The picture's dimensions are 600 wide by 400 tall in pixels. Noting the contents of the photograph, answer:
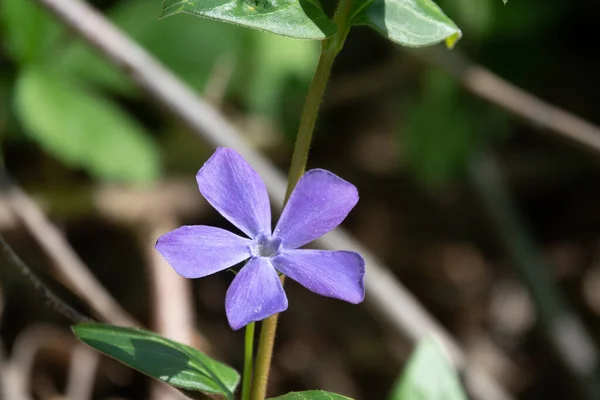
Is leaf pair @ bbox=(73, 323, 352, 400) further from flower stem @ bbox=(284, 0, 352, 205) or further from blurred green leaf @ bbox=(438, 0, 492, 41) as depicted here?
blurred green leaf @ bbox=(438, 0, 492, 41)

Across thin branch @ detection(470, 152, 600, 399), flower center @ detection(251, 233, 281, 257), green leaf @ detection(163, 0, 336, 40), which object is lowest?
thin branch @ detection(470, 152, 600, 399)

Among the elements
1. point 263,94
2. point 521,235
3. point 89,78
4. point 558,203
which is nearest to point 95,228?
point 89,78

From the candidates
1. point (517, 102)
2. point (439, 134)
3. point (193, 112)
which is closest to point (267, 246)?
point (193, 112)

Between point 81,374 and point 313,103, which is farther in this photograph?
point 81,374

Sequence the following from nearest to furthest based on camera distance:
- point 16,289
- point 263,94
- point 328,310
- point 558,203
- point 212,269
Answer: point 212,269, point 16,289, point 263,94, point 328,310, point 558,203

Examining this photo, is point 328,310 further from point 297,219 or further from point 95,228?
point 297,219

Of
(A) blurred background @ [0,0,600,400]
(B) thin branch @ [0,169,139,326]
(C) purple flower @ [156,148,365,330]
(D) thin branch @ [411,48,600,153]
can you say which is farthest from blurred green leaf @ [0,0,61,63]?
(C) purple flower @ [156,148,365,330]

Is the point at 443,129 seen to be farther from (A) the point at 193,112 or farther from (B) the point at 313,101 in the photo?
(B) the point at 313,101

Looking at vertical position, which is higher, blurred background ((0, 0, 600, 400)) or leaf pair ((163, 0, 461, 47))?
leaf pair ((163, 0, 461, 47))
